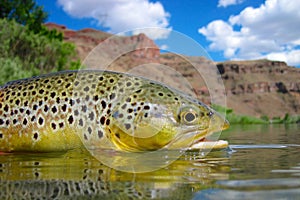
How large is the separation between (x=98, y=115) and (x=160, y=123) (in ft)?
2.92

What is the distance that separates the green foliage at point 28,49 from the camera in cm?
3653

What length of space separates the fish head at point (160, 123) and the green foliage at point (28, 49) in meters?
32.5

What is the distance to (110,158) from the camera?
14.5 ft

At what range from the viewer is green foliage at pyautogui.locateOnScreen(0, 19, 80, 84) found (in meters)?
36.5

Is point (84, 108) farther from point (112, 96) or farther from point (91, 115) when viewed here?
point (112, 96)

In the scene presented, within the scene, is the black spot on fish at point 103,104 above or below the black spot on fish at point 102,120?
above

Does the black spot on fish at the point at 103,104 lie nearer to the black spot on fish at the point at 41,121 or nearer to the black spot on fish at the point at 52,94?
the black spot on fish at the point at 52,94

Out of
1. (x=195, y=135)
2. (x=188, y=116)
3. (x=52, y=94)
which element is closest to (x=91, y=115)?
(x=52, y=94)

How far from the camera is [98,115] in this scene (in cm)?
505

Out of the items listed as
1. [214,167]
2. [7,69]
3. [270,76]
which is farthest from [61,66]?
[270,76]

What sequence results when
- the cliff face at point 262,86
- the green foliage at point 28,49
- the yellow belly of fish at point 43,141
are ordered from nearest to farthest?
the yellow belly of fish at point 43,141 → the green foliage at point 28,49 → the cliff face at point 262,86

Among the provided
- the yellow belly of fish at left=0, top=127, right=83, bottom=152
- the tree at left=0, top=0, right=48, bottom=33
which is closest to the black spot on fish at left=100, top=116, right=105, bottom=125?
the yellow belly of fish at left=0, top=127, right=83, bottom=152

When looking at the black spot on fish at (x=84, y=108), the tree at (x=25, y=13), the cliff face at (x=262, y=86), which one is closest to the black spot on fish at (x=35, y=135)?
the black spot on fish at (x=84, y=108)

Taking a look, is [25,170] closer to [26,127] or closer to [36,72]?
[26,127]
